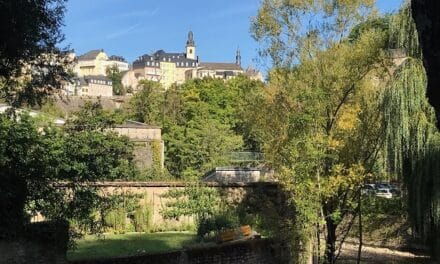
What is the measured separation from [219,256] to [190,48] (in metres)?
161

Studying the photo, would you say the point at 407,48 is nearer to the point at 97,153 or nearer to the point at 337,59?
the point at 337,59

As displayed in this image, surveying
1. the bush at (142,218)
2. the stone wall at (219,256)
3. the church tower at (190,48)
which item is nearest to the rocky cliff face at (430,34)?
the stone wall at (219,256)

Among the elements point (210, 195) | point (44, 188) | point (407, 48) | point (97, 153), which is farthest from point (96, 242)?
point (407, 48)

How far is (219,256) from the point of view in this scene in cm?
1503

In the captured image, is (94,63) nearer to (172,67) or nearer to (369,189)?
(172,67)

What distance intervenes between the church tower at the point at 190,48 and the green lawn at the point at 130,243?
151978 mm

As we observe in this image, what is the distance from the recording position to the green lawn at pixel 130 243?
631 inches

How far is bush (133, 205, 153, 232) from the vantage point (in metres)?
22.8

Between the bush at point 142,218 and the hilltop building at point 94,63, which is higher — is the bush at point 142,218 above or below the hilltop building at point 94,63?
below

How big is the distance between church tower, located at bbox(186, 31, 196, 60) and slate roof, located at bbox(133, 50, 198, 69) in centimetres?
208

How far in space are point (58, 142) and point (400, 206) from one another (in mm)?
15243

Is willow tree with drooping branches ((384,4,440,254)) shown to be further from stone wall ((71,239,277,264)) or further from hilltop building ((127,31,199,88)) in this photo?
hilltop building ((127,31,199,88))

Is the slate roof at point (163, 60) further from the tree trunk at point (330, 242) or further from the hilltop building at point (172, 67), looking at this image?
the tree trunk at point (330, 242)

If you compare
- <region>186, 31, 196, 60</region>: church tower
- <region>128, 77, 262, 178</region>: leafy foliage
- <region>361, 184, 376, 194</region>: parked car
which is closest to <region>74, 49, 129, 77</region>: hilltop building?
<region>186, 31, 196, 60</region>: church tower
